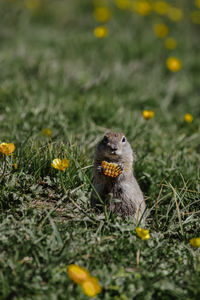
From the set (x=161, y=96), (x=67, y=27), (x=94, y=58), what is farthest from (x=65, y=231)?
(x=67, y=27)

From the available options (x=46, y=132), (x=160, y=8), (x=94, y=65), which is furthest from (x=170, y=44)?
(x=46, y=132)

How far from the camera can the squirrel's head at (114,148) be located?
2.95 m

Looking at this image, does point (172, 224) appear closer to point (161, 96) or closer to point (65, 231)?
point (65, 231)

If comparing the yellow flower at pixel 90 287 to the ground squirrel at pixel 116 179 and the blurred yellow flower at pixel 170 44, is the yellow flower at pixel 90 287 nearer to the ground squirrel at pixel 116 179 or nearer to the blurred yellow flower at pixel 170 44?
the ground squirrel at pixel 116 179

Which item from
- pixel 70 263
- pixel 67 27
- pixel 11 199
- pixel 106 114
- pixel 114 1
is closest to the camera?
pixel 70 263

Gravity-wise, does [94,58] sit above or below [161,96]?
above

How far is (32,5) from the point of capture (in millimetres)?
8555

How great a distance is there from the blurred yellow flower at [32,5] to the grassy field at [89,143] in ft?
0.11

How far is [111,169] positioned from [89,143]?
130cm

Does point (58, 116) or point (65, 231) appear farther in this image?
point (58, 116)

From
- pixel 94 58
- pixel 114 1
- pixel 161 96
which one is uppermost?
pixel 114 1

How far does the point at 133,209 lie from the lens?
2.99 meters

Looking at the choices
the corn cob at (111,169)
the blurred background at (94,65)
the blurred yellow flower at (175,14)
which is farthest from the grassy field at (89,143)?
the corn cob at (111,169)

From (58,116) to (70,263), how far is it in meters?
2.63
